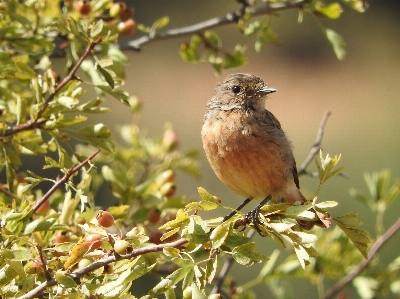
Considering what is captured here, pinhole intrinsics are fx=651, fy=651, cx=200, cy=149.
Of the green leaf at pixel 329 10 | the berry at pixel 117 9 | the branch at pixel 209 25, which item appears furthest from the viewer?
the branch at pixel 209 25

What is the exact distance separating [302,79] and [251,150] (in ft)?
42.4

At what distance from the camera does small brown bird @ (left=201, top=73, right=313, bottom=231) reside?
3.48m

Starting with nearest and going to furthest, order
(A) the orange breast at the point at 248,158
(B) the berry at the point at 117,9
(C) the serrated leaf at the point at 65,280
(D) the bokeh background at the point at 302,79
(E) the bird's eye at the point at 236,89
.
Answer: (C) the serrated leaf at the point at 65,280 → (B) the berry at the point at 117,9 → (A) the orange breast at the point at 248,158 → (E) the bird's eye at the point at 236,89 → (D) the bokeh background at the point at 302,79

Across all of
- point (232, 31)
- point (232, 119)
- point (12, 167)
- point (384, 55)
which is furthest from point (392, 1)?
point (12, 167)

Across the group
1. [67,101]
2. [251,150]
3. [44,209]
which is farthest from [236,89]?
[44,209]

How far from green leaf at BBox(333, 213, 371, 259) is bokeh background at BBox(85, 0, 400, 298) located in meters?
9.84

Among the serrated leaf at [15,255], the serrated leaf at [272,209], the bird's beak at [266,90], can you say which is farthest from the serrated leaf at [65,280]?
the bird's beak at [266,90]

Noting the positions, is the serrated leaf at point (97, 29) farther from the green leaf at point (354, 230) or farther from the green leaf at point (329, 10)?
the green leaf at point (329, 10)

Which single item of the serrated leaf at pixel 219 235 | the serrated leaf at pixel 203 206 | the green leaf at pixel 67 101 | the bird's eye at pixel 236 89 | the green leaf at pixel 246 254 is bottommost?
the green leaf at pixel 246 254

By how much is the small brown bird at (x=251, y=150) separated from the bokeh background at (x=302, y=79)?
8.15 m

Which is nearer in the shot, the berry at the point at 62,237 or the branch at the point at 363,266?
the berry at the point at 62,237

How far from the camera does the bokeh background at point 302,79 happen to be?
13.4m

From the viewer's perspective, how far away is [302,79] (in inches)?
633

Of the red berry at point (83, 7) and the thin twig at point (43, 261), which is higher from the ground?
the red berry at point (83, 7)
